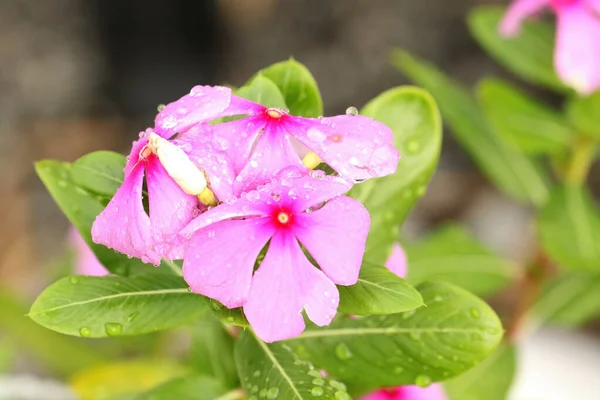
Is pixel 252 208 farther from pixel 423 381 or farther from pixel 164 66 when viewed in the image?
pixel 164 66

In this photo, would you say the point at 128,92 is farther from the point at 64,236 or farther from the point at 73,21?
the point at 64,236

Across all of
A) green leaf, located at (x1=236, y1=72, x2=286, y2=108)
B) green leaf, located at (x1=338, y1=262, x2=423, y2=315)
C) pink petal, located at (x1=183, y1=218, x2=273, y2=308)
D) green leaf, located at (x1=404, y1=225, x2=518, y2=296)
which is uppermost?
green leaf, located at (x1=236, y1=72, x2=286, y2=108)

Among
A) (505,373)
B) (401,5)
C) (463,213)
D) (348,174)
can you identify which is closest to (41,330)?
(505,373)

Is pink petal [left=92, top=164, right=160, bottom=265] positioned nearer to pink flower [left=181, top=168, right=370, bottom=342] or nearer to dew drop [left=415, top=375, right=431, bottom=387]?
pink flower [left=181, top=168, right=370, bottom=342]

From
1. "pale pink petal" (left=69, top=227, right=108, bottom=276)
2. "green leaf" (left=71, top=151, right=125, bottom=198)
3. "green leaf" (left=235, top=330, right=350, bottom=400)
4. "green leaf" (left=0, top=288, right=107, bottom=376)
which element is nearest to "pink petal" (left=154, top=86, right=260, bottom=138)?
"green leaf" (left=71, top=151, right=125, bottom=198)

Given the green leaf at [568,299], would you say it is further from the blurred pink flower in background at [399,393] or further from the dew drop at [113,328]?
the dew drop at [113,328]
